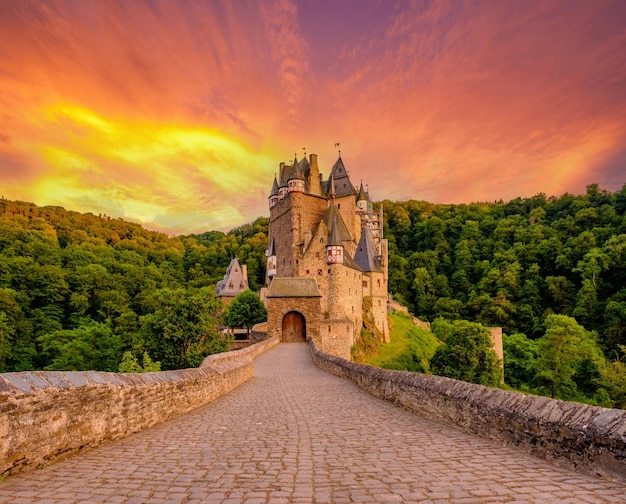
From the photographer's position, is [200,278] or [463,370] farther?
[200,278]

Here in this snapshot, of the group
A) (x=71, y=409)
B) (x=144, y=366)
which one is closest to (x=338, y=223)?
(x=144, y=366)

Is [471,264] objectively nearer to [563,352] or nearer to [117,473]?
[563,352]

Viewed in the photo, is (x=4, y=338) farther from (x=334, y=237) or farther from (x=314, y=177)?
(x=314, y=177)

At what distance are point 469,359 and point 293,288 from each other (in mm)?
14730

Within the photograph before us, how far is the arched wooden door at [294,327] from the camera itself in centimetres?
3178

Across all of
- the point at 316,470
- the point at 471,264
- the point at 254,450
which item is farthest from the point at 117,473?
the point at 471,264

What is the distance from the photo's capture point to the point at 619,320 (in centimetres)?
5188

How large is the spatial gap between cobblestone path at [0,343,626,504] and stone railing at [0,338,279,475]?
Result: 17 centimetres

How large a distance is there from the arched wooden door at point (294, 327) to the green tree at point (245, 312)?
Answer: 10788mm

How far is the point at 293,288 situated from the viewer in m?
30.6

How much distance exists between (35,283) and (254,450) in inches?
2247

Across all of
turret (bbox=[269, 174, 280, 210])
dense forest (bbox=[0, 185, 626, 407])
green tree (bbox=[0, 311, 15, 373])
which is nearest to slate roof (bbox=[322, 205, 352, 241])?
turret (bbox=[269, 174, 280, 210])

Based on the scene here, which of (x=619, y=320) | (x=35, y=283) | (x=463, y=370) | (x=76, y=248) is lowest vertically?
(x=463, y=370)

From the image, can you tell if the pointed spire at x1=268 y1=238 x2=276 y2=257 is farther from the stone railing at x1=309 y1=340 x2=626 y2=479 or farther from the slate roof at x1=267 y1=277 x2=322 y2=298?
the stone railing at x1=309 y1=340 x2=626 y2=479
